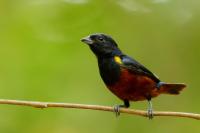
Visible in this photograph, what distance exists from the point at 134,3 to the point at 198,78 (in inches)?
49.6

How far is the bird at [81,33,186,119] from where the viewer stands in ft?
14.6

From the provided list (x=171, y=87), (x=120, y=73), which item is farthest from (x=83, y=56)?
(x=120, y=73)

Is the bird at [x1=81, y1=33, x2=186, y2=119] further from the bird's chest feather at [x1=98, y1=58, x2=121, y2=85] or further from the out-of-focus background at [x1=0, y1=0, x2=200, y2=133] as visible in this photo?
the out-of-focus background at [x1=0, y1=0, x2=200, y2=133]

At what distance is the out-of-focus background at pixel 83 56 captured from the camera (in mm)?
6035

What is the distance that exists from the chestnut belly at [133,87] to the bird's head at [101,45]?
196 millimetres

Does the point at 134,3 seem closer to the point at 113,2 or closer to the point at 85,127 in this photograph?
the point at 113,2

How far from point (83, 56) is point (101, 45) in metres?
2.33

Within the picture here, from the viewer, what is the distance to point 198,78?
6.79 m

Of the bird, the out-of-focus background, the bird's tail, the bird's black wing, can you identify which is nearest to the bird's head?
the bird

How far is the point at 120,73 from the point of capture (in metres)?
4.55

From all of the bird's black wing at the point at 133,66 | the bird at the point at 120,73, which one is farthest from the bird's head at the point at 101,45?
the bird's black wing at the point at 133,66

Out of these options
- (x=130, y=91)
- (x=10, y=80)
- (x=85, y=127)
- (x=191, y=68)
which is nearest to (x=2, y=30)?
(x=10, y=80)

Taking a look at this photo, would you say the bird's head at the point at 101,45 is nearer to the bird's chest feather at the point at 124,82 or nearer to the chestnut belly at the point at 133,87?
the bird's chest feather at the point at 124,82

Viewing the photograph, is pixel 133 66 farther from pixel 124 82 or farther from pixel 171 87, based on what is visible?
pixel 171 87
